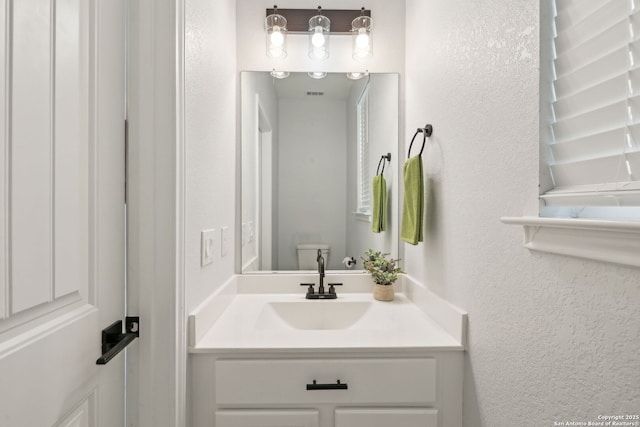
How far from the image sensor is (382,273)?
1535 millimetres

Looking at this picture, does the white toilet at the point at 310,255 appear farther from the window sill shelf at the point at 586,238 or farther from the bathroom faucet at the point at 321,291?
the window sill shelf at the point at 586,238

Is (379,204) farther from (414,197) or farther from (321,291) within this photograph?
(321,291)

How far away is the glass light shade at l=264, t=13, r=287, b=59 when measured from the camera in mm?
1637

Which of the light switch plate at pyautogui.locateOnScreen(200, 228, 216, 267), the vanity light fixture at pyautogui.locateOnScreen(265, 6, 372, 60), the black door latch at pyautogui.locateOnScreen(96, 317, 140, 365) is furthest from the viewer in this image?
the vanity light fixture at pyautogui.locateOnScreen(265, 6, 372, 60)

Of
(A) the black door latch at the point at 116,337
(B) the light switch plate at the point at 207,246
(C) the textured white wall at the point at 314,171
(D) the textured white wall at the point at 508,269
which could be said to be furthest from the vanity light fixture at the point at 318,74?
(A) the black door latch at the point at 116,337

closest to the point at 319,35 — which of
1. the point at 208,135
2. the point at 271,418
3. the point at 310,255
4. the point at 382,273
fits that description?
the point at 208,135

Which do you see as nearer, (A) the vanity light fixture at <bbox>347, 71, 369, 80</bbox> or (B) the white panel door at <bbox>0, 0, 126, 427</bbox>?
(B) the white panel door at <bbox>0, 0, 126, 427</bbox>

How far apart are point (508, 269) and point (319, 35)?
1.47 metres

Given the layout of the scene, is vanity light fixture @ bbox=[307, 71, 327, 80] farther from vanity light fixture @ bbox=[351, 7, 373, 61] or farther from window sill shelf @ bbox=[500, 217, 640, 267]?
window sill shelf @ bbox=[500, 217, 640, 267]

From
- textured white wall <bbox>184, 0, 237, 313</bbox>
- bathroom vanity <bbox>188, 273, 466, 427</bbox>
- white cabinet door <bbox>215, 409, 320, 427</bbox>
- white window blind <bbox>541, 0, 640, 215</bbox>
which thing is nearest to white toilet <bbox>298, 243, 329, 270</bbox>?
textured white wall <bbox>184, 0, 237, 313</bbox>

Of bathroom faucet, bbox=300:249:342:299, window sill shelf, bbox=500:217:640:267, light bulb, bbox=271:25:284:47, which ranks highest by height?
light bulb, bbox=271:25:284:47

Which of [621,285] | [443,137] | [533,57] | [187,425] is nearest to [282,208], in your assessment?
[443,137]

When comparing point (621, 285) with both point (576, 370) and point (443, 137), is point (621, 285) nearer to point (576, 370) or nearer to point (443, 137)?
point (576, 370)

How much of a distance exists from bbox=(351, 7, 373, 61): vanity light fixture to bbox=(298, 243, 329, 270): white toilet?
3.44 feet
